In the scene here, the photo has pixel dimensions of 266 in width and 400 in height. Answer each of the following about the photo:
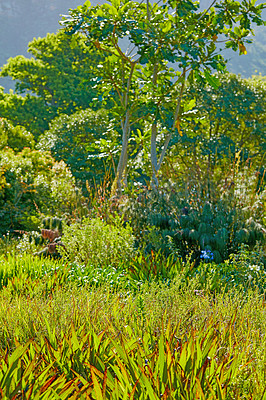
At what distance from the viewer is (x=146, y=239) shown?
5203mm

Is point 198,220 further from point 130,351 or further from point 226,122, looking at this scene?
point 226,122

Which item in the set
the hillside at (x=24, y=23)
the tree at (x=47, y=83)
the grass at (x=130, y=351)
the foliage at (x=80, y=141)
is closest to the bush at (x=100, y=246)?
the grass at (x=130, y=351)

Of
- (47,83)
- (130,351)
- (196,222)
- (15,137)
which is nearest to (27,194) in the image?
(15,137)

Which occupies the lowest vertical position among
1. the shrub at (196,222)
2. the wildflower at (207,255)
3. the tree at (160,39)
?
the wildflower at (207,255)

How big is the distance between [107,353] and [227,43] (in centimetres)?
581

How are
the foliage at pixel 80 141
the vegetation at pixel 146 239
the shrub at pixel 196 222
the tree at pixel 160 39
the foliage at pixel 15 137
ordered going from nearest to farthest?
the vegetation at pixel 146 239 → the shrub at pixel 196 222 → the tree at pixel 160 39 → the foliage at pixel 15 137 → the foliage at pixel 80 141

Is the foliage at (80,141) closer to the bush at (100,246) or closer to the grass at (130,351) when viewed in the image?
the bush at (100,246)

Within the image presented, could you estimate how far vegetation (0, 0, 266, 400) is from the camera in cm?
203

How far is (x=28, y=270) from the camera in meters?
4.19

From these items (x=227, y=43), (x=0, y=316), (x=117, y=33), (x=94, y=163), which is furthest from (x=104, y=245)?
(x=94, y=163)

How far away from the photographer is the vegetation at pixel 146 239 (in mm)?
2031

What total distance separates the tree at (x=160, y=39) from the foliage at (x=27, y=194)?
129cm

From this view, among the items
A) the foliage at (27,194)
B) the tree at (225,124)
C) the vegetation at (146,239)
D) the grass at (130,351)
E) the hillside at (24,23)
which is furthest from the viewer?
the hillside at (24,23)

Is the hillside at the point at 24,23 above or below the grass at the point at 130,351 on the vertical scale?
above
